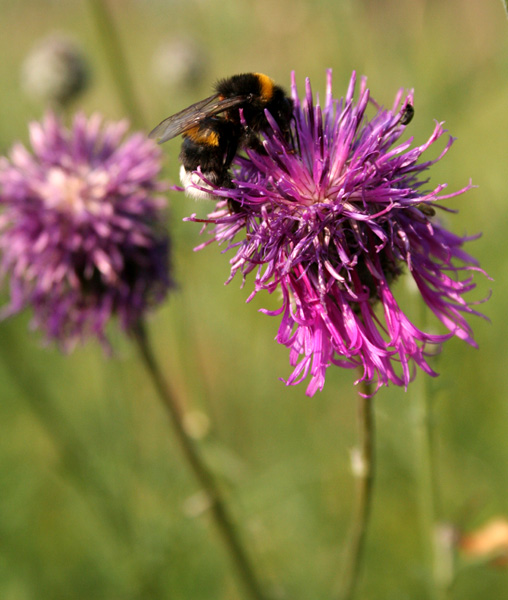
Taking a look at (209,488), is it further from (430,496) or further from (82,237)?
(82,237)

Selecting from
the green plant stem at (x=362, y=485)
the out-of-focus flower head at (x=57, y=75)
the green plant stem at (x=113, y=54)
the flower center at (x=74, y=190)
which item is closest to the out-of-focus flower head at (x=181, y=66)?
the out-of-focus flower head at (x=57, y=75)

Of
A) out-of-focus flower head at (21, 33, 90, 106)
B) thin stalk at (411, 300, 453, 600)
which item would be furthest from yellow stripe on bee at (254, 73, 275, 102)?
out-of-focus flower head at (21, 33, 90, 106)

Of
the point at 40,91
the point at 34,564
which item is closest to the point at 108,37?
the point at 40,91

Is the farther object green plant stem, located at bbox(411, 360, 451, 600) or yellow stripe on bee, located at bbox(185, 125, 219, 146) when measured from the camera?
green plant stem, located at bbox(411, 360, 451, 600)

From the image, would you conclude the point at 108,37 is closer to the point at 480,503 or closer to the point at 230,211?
the point at 230,211

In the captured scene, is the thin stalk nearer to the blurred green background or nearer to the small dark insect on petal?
the blurred green background

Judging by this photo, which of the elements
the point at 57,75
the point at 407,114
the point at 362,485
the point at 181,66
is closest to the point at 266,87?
the point at 407,114

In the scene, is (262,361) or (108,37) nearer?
(108,37)
